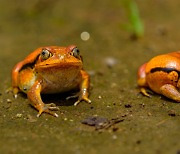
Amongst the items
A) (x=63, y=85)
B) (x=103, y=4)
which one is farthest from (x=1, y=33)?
(x=63, y=85)

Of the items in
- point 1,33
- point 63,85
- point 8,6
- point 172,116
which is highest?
point 8,6

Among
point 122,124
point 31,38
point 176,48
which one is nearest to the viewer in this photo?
point 122,124

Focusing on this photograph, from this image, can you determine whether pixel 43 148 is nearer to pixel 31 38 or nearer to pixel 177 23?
pixel 31 38

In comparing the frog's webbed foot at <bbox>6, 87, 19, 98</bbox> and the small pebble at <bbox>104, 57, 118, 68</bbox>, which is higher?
the small pebble at <bbox>104, 57, 118, 68</bbox>

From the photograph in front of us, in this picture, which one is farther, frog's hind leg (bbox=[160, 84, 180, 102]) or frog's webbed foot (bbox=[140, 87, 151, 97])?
frog's webbed foot (bbox=[140, 87, 151, 97])

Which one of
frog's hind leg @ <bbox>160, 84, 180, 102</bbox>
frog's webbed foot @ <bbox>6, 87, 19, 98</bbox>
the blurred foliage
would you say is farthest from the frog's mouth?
the blurred foliage

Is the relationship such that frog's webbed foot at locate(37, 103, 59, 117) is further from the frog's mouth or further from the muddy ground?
the frog's mouth

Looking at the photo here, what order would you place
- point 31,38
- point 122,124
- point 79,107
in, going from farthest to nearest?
point 31,38 → point 79,107 → point 122,124
